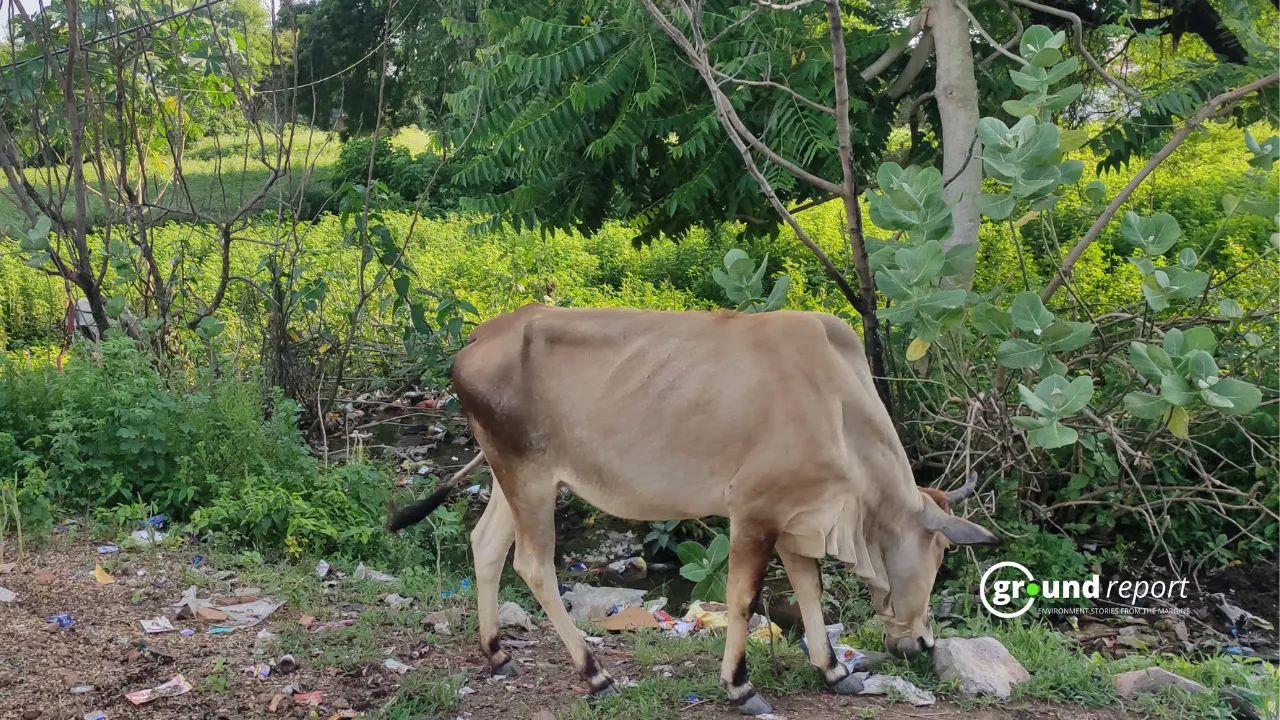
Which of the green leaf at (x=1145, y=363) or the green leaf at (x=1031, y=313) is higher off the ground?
the green leaf at (x=1031, y=313)

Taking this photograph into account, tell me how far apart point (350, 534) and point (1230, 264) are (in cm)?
777

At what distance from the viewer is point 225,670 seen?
3.82m

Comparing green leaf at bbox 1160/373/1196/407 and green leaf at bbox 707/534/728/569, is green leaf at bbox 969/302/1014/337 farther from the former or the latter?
green leaf at bbox 707/534/728/569

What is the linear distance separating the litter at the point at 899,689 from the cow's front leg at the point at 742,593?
0.43 meters

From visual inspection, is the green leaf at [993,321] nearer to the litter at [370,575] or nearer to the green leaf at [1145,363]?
the green leaf at [1145,363]

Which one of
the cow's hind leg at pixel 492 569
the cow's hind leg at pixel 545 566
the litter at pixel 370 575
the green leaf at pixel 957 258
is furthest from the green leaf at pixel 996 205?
the litter at pixel 370 575

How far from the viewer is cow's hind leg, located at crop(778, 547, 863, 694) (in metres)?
3.77

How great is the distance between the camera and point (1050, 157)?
404 centimetres

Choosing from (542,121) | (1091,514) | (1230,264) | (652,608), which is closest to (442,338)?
(542,121)

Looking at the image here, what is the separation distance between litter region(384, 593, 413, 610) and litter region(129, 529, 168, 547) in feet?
3.83

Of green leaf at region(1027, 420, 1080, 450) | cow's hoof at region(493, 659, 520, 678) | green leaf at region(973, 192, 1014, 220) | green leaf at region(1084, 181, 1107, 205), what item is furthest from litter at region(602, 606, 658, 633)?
green leaf at region(1084, 181, 1107, 205)

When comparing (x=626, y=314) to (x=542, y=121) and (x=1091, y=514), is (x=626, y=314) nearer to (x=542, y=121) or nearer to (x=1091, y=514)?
(x=542, y=121)

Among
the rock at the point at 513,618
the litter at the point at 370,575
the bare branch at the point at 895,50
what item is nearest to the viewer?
the rock at the point at 513,618

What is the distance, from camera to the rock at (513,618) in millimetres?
4664
